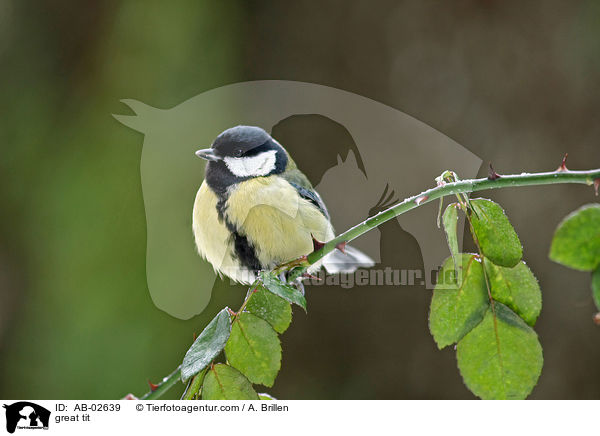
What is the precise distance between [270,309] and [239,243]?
45 cm

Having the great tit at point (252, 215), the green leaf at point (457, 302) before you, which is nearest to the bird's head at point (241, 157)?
the great tit at point (252, 215)

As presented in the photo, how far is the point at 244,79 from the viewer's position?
1.76 metres

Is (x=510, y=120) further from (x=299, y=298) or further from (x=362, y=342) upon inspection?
(x=299, y=298)

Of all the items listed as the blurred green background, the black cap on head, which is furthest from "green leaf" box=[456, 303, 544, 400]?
the blurred green background

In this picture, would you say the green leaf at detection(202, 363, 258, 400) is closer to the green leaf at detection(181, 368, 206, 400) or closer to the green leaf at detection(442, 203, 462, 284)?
the green leaf at detection(181, 368, 206, 400)

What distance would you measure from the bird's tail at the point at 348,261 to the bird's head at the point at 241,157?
0.19 metres

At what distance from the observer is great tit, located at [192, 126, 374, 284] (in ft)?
2.89

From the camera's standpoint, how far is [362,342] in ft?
5.32
